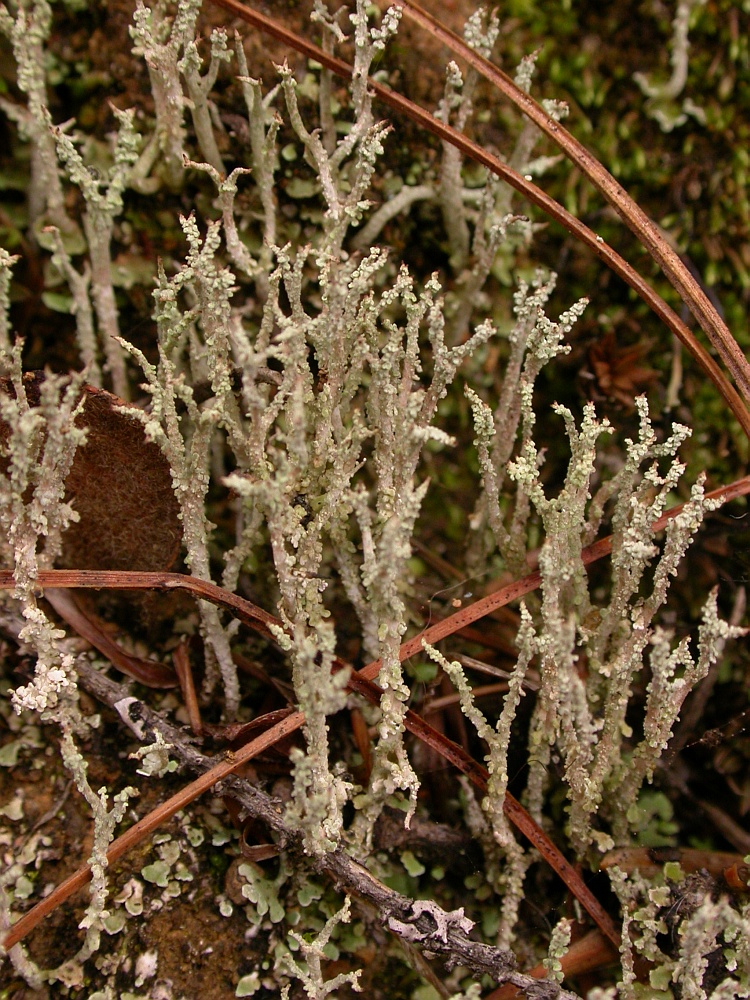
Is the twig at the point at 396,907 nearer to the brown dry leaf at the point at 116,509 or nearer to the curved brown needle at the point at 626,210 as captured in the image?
the brown dry leaf at the point at 116,509

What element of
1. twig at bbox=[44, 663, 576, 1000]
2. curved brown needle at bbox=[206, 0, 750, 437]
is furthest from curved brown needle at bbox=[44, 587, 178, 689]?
curved brown needle at bbox=[206, 0, 750, 437]

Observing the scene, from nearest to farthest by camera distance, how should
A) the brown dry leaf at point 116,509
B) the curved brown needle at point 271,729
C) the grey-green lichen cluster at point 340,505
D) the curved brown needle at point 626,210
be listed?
the grey-green lichen cluster at point 340,505, the curved brown needle at point 271,729, the brown dry leaf at point 116,509, the curved brown needle at point 626,210

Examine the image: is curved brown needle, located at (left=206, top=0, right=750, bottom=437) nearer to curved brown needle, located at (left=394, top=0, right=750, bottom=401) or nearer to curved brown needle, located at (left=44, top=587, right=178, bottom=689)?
curved brown needle, located at (left=394, top=0, right=750, bottom=401)

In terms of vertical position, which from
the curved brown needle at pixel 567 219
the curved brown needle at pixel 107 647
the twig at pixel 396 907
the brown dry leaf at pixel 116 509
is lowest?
the twig at pixel 396 907

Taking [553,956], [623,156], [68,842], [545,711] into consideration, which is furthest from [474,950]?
[623,156]

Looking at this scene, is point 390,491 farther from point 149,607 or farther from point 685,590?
point 685,590

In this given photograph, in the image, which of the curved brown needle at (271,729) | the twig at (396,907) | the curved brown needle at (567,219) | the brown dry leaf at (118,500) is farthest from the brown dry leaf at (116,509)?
the curved brown needle at (567,219)

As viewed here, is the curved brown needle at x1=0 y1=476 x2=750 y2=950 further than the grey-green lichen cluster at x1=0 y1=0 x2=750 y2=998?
Yes
